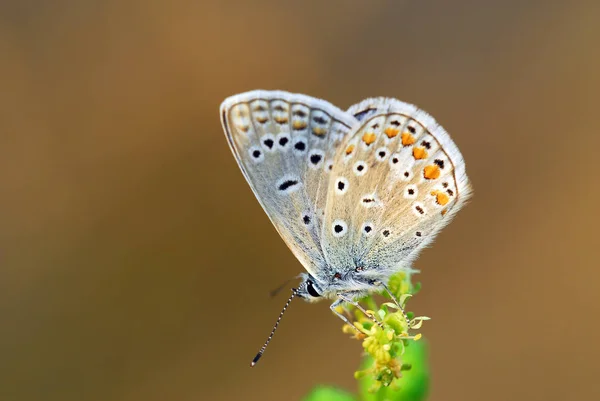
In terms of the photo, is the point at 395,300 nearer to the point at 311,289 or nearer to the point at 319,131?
the point at 311,289

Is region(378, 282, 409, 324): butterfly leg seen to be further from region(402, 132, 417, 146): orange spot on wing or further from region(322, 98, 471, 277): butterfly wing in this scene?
region(402, 132, 417, 146): orange spot on wing

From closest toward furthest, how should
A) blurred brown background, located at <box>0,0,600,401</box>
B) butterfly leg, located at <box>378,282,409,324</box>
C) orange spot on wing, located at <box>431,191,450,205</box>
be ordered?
1. butterfly leg, located at <box>378,282,409,324</box>
2. orange spot on wing, located at <box>431,191,450,205</box>
3. blurred brown background, located at <box>0,0,600,401</box>

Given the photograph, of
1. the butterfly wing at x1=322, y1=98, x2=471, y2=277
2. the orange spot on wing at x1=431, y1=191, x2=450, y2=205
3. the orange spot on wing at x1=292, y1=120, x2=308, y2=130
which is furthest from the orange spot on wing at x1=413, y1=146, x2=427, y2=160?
the orange spot on wing at x1=292, y1=120, x2=308, y2=130

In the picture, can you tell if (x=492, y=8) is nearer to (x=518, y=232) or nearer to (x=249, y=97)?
(x=518, y=232)

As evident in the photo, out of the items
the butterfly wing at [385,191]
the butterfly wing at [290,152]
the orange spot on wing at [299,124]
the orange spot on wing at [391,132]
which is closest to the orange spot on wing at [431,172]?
the butterfly wing at [385,191]

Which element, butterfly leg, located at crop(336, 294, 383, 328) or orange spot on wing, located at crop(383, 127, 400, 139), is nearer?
butterfly leg, located at crop(336, 294, 383, 328)

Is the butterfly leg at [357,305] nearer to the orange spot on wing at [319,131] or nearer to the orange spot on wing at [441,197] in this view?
the orange spot on wing at [441,197]
